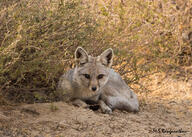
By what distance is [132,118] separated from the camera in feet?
18.7

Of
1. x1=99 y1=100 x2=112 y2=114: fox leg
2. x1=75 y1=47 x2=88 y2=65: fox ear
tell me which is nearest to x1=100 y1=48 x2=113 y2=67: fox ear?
x1=75 y1=47 x2=88 y2=65: fox ear

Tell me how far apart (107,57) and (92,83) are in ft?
2.15

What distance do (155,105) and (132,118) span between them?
4.98 feet

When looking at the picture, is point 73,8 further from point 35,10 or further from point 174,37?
point 174,37

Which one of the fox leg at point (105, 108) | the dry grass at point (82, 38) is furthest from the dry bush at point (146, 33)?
the fox leg at point (105, 108)

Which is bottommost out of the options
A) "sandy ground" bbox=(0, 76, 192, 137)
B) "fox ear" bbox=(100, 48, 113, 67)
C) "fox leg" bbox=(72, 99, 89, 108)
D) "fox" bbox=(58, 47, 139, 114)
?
"sandy ground" bbox=(0, 76, 192, 137)

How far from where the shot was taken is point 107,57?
5922mm

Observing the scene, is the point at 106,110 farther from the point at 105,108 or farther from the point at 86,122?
the point at 86,122

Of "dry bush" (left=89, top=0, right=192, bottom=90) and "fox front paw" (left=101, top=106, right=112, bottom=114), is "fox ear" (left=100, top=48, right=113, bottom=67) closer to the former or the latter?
"dry bush" (left=89, top=0, right=192, bottom=90)

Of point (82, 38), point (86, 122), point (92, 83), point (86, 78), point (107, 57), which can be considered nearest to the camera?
point (86, 122)

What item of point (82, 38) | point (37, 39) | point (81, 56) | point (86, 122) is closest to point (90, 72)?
point (81, 56)

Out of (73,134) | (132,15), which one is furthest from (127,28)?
(73,134)

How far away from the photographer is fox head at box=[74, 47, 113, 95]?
18.2 ft

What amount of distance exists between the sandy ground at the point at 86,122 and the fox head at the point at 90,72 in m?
0.43
